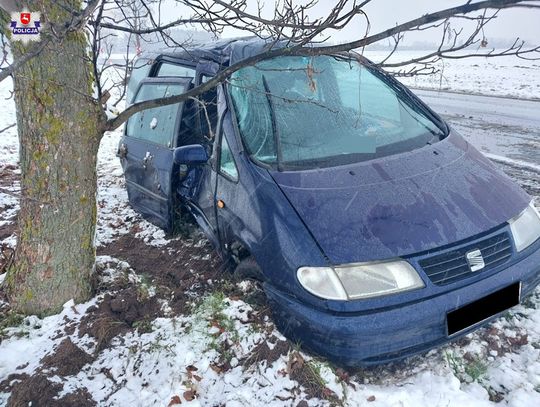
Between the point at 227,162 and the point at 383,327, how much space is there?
1473mm

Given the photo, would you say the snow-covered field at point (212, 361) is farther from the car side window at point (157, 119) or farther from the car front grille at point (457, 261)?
the car side window at point (157, 119)

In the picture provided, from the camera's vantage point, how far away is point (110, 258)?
3342 mm

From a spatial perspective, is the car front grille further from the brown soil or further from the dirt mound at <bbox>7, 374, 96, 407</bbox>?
the dirt mound at <bbox>7, 374, 96, 407</bbox>

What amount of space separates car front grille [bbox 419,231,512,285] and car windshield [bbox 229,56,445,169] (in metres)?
0.82

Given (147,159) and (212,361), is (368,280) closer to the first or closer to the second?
(212,361)

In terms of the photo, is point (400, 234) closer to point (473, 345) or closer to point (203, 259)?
point (473, 345)

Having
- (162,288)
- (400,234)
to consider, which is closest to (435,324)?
(400,234)

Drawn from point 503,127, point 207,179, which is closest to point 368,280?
point 207,179

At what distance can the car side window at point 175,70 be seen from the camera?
3.64 m

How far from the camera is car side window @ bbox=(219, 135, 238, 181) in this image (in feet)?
9.12

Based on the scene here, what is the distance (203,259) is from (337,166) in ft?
4.75

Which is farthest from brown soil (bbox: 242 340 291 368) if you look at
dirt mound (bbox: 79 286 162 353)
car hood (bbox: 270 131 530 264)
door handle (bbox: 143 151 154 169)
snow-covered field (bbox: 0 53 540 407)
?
door handle (bbox: 143 151 154 169)

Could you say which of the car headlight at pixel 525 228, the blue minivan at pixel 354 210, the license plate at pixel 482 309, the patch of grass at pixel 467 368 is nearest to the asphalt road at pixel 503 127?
the car headlight at pixel 525 228

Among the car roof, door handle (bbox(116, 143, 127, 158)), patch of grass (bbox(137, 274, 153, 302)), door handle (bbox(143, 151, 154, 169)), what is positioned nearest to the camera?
patch of grass (bbox(137, 274, 153, 302))
